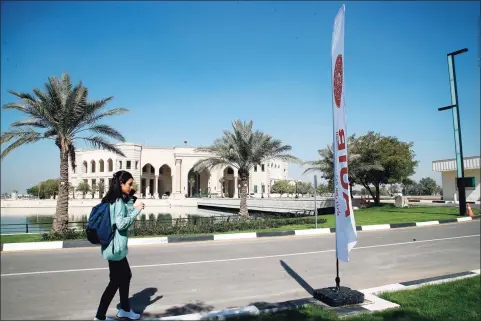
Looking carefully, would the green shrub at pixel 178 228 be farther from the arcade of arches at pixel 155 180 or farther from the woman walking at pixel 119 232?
the arcade of arches at pixel 155 180

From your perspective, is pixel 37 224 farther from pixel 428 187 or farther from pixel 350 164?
pixel 428 187

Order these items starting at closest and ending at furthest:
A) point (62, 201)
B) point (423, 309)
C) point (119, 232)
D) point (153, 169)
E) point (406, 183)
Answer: point (119, 232) < point (423, 309) < point (62, 201) < point (406, 183) < point (153, 169)

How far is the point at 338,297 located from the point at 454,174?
3747 cm

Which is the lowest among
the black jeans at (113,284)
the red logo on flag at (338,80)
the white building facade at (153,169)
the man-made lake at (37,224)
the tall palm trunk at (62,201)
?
the man-made lake at (37,224)

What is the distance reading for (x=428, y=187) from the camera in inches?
3912

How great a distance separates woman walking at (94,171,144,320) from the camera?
3697 millimetres

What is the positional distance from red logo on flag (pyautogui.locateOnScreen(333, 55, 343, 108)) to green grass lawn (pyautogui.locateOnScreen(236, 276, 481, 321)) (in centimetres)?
279

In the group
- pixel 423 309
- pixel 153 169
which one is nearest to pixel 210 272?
pixel 423 309

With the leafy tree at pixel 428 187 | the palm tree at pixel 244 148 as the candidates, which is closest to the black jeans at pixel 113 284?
the palm tree at pixel 244 148

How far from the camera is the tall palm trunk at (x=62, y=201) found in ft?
41.1

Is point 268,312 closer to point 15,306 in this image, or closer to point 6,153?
point 15,306

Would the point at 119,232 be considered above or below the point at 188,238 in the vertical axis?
above

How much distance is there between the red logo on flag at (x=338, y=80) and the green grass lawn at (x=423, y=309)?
2.79 m

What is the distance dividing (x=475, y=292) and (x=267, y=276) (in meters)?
3.33
